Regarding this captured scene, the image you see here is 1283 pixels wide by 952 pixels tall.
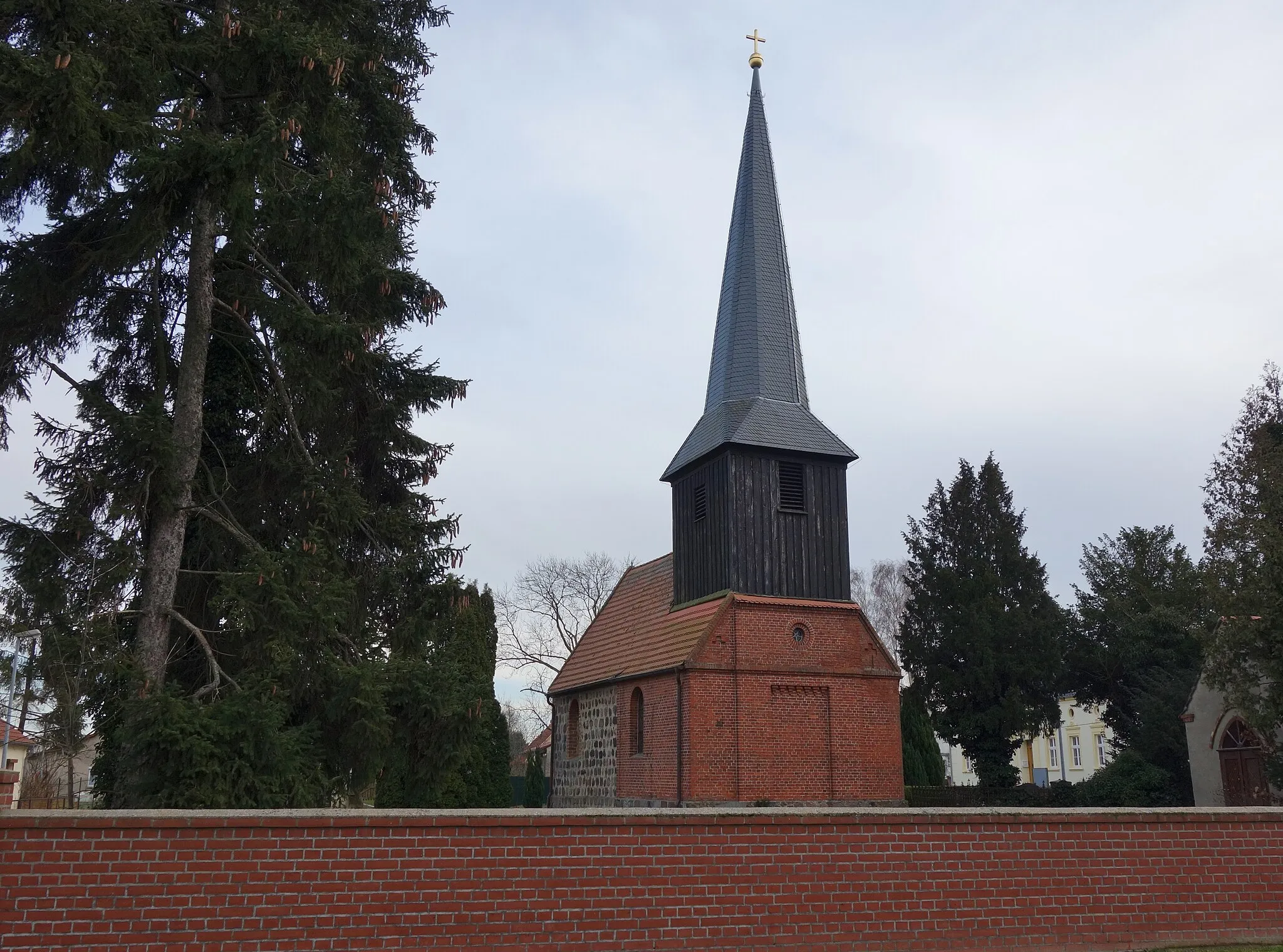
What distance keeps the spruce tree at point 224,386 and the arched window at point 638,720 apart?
420 inches

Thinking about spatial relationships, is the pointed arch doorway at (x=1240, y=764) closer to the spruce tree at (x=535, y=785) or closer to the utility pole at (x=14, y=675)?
the spruce tree at (x=535, y=785)

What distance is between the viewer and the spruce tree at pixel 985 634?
28266 mm

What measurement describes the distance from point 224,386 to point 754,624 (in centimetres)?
1191

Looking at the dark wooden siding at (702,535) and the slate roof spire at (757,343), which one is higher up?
the slate roof spire at (757,343)

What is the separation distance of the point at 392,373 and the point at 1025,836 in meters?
9.01

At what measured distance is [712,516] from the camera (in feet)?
72.5

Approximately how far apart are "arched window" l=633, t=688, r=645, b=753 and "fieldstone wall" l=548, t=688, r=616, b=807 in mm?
1065

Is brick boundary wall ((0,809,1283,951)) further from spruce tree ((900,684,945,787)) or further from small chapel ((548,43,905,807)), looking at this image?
spruce tree ((900,684,945,787))

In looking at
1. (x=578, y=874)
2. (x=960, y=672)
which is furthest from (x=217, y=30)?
(x=960, y=672)

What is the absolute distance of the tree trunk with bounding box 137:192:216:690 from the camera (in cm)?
1051

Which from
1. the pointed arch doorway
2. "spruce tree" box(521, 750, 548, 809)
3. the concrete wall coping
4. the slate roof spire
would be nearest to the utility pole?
the concrete wall coping

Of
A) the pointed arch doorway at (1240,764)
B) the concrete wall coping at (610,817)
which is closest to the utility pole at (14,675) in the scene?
the concrete wall coping at (610,817)

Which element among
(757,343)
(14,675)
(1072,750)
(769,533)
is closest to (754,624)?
(769,533)

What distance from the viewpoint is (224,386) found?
12.5m
